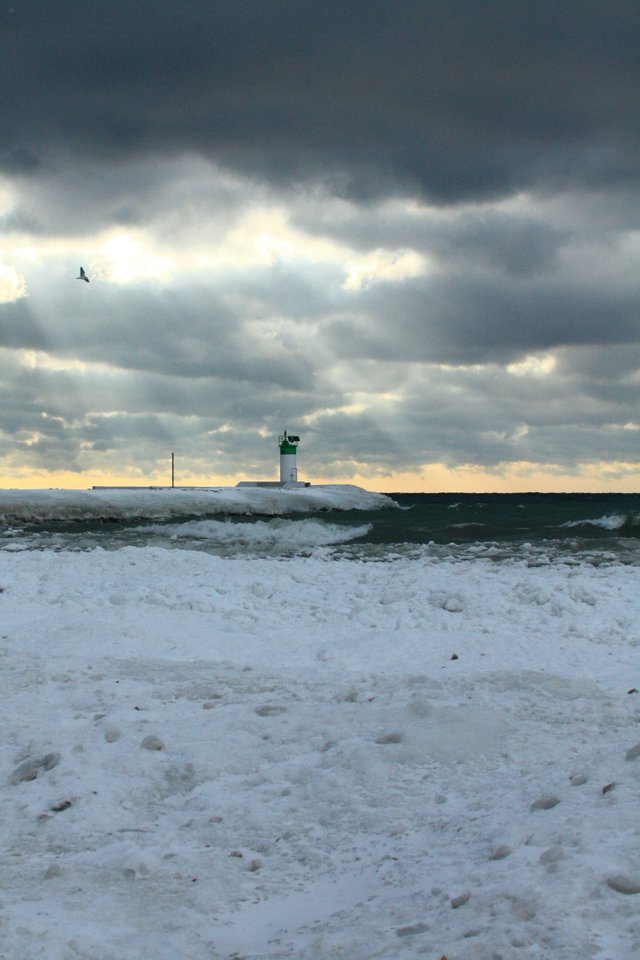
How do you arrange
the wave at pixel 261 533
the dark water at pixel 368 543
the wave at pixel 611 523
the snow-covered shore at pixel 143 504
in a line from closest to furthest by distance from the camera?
the dark water at pixel 368 543 → the wave at pixel 261 533 → the wave at pixel 611 523 → the snow-covered shore at pixel 143 504

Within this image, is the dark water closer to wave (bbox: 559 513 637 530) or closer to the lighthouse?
wave (bbox: 559 513 637 530)

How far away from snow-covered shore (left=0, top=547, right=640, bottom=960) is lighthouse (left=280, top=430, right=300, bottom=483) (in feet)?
205

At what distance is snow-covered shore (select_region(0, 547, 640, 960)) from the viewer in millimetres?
3285

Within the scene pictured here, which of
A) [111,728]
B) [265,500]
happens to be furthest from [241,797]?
[265,500]

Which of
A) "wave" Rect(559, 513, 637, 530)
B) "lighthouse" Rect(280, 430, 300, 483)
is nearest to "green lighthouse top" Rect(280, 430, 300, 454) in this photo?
"lighthouse" Rect(280, 430, 300, 483)

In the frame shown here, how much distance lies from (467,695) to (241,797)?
249 centimetres

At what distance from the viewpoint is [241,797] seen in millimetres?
4887

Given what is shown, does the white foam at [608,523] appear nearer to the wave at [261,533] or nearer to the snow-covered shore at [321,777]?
the wave at [261,533]

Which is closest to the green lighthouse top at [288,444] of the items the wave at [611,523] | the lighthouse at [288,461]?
the lighthouse at [288,461]

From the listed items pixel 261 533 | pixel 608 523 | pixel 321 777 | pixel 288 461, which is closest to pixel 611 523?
pixel 608 523

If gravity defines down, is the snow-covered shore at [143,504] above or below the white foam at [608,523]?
above

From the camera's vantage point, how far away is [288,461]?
72.9m

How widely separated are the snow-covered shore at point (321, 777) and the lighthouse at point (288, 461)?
62.4m

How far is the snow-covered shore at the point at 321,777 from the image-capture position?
10.8 ft
